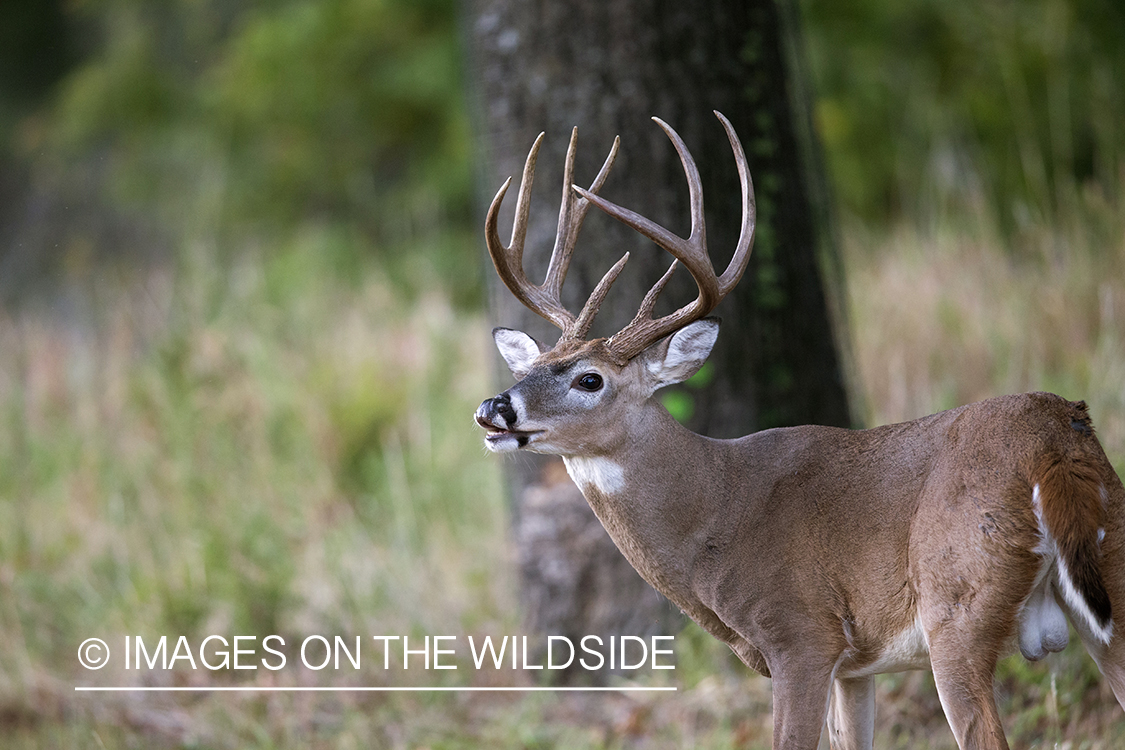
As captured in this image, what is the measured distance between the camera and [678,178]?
13.8 ft

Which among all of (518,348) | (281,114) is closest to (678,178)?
(518,348)

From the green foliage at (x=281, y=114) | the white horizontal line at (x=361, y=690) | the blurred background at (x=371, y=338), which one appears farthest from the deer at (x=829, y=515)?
the green foliage at (x=281, y=114)

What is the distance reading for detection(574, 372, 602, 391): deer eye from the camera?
2744 millimetres

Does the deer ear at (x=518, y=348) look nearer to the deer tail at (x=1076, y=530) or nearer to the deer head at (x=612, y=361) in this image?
the deer head at (x=612, y=361)

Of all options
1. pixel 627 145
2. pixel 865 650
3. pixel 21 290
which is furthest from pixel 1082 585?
pixel 21 290

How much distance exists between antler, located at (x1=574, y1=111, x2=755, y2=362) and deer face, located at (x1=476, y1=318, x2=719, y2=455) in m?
0.03

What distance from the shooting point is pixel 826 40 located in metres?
8.01

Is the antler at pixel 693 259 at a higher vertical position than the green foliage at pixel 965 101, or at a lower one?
lower

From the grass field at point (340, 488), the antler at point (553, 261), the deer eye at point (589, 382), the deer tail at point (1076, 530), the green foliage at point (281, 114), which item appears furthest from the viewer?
the green foliage at point (281, 114)

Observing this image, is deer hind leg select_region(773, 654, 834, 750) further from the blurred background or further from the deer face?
the blurred background

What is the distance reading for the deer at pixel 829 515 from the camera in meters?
2.41

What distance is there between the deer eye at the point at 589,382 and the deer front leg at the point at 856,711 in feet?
3.27

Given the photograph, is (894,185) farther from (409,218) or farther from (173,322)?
(173,322)

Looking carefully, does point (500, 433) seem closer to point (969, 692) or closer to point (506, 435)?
point (506, 435)
